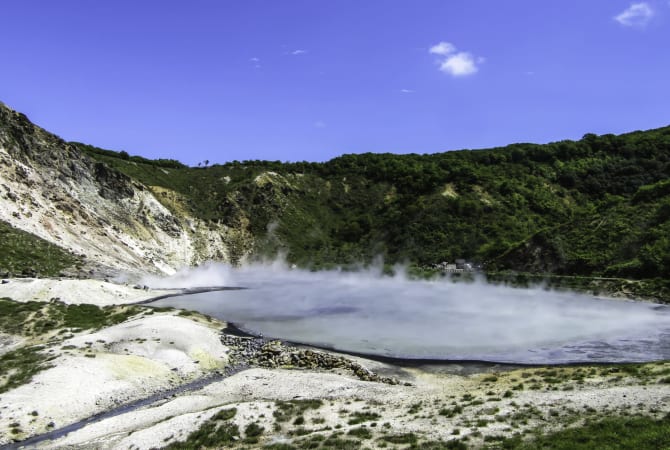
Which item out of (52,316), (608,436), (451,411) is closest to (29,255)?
(52,316)

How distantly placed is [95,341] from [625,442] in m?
31.5

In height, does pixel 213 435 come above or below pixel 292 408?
below

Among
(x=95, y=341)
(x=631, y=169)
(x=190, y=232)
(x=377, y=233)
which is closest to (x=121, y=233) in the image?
(x=190, y=232)

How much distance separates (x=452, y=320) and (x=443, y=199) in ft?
191

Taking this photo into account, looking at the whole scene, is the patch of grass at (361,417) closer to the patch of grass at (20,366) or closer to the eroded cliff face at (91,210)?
the patch of grass at (20,366)

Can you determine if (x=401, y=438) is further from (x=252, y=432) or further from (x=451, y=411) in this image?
(x=252, y=432)

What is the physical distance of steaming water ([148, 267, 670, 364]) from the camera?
33.9m

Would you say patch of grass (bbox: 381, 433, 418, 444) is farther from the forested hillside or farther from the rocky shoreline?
the forested hillside

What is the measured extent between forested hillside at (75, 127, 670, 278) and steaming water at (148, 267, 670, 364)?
18555 mm

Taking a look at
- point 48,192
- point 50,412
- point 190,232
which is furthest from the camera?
point 190,232

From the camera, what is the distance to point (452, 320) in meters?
45.2

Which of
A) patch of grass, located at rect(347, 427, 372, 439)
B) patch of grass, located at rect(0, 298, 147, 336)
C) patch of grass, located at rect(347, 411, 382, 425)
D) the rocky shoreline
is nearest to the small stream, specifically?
the rocky shoreline

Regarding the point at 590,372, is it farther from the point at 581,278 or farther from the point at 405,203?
the point at 405,203

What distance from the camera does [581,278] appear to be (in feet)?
194
